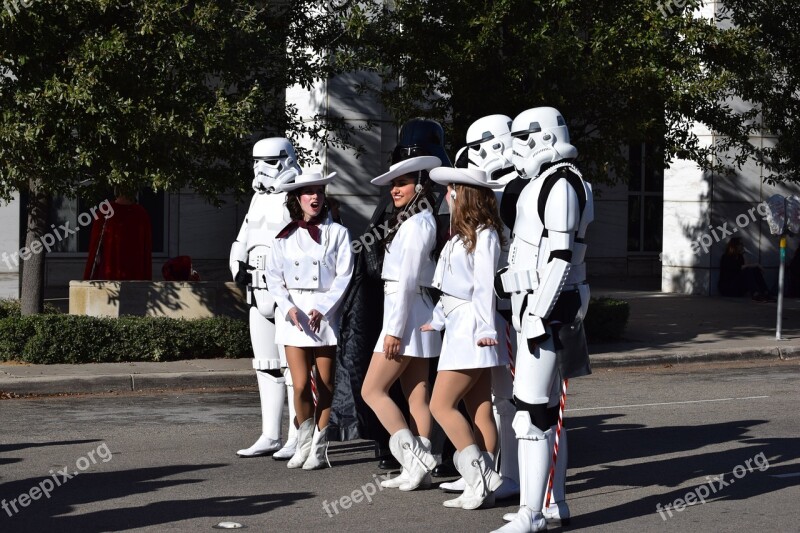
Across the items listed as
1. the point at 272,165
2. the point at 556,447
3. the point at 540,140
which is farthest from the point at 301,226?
the point at 556,447

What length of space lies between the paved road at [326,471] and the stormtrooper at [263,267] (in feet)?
0.88

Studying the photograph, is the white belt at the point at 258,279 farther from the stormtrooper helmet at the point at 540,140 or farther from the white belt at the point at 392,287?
the stormtrooper helmet at the point at 540,140

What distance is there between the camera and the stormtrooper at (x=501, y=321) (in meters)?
7.09

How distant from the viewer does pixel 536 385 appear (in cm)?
620

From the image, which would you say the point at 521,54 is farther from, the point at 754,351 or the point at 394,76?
the point at 754,351

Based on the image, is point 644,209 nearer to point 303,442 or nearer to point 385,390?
point 303,442

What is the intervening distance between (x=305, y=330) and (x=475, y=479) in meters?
1.57

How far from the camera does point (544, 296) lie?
609 centimetres

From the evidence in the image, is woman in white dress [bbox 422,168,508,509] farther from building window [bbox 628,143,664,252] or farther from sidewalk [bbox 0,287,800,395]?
building window [bbox 628,143,664,252]

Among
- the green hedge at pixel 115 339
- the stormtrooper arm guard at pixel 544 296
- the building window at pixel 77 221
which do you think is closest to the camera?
the stormtrooper arm guard at pixel 544 296

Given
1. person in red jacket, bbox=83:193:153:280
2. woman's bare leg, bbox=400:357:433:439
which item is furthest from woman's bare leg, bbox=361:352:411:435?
person in red jacket, bbox=83:193:153:280

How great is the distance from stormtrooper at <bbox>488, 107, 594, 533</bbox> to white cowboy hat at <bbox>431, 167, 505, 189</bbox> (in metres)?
0.34

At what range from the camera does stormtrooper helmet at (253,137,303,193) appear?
8.38 m

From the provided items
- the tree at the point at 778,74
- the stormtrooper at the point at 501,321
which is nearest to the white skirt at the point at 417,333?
the stormtrooper at the point at 501,321
